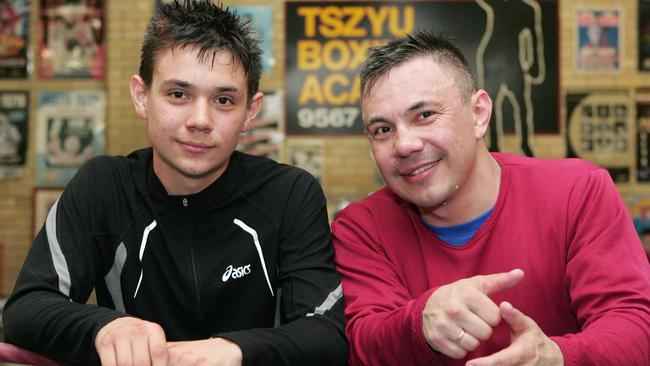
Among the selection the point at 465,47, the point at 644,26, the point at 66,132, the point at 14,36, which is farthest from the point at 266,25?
the point at 644,26

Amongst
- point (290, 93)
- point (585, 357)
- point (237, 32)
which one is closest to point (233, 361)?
point (585, 357)

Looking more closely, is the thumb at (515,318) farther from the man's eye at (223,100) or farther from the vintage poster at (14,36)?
the vintage poster at (14,36)

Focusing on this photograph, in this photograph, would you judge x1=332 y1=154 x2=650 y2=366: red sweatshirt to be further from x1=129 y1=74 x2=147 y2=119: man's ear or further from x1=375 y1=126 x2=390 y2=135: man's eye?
x1=129 y1=74 x2=147 y2=119: man's ear

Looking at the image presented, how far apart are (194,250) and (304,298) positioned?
1.07 feet

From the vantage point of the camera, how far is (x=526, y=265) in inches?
67.2

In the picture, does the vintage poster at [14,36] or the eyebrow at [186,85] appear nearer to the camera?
the eyebrow at [186,85]

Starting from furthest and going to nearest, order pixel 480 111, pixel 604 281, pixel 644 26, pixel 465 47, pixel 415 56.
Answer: pixel 644 26 < pixel 465 47 < pixel 480 111 < pixel 415 56 < pixel 604 281

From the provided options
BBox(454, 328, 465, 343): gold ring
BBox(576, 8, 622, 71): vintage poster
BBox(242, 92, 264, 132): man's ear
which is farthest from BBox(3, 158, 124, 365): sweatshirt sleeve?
BBox(576, 8, 622, 71): vintage poster

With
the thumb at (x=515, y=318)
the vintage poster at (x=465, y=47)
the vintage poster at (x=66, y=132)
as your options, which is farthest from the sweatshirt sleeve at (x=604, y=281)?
the vintage poster at (x=66, y=132)

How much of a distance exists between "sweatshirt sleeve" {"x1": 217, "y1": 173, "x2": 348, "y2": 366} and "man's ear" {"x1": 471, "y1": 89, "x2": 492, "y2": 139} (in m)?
0.46

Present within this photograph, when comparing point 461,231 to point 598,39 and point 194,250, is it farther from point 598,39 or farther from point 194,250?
point 598,39

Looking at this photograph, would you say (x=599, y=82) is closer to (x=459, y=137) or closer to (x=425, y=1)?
(x=425, y=1)

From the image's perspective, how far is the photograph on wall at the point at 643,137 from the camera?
5.96m

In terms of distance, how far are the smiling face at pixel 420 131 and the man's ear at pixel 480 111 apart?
0.08 m
